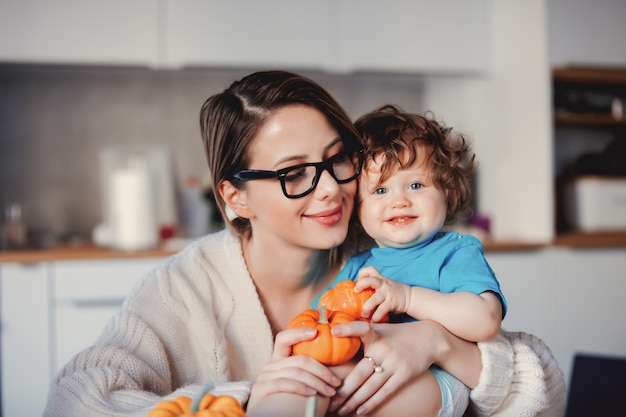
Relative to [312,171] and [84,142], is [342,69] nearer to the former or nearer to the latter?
[84,142]

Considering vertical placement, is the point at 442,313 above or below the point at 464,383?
above

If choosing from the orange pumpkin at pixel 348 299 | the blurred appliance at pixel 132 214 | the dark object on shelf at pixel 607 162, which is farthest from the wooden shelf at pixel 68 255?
the dark object on shelf at pixel 607 162

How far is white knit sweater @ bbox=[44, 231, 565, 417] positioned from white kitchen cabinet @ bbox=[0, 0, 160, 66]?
58.3 inches

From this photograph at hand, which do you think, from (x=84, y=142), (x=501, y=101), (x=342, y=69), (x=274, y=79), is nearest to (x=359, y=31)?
(x=342, y=69)

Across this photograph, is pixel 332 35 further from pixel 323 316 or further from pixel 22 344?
pixel 323 316

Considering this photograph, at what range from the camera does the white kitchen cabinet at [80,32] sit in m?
2.45

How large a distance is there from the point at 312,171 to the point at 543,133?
1.87 meters

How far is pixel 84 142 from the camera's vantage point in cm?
289

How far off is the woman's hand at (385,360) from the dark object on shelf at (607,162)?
7.15ft

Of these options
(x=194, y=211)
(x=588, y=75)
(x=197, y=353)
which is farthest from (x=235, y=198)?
(x=588, y=75)

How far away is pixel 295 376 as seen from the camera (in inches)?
31.5

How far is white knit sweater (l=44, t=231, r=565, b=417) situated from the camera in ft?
3.02

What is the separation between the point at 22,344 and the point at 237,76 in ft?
4.62

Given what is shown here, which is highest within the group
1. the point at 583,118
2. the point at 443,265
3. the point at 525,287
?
the point at 583,118
